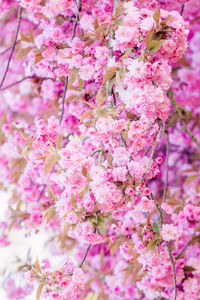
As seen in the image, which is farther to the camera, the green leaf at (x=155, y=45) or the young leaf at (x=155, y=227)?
the young leaf at (x=155, y=227)

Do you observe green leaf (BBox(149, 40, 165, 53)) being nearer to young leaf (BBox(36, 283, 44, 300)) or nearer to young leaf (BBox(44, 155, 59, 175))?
young leaf (BBox(44, 155, 59, 175))

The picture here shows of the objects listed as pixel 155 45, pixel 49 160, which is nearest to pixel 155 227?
pixel 49 160

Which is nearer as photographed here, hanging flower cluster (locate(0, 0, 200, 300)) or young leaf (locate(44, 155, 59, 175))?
hanging flower cluster (locate(0, 0, 200, 300))

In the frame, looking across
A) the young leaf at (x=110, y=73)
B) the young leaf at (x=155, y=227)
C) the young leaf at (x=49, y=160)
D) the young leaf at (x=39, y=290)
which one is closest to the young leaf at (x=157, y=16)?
the young leaf at (x=110, y=73)

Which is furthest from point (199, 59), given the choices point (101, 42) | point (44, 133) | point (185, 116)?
point (44, 133)

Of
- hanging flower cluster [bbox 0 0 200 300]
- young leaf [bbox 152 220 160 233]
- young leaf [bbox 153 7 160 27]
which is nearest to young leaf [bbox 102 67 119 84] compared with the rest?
hanging flower cluster [bbox 0 0 200 300]

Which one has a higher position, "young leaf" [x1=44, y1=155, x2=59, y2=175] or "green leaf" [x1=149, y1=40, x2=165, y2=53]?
"green leaf" [x1=149, y1=40, x2=165, y2=53]

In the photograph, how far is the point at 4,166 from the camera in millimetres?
1944

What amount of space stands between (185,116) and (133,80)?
1.05 metres

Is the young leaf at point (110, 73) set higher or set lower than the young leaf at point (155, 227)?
higher

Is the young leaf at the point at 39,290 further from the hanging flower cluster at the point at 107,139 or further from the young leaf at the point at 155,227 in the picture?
the young leaf at the point at 155,227

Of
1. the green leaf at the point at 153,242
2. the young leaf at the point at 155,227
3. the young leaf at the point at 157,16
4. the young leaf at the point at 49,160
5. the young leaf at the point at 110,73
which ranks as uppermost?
the young leaf at the point at 157,16

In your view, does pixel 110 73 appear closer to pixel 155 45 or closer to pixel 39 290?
pixel 155 45

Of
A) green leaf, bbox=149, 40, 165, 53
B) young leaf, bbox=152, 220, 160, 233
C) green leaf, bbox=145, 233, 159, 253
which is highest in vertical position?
green leaf, bbox=149, 40, 165, 53
